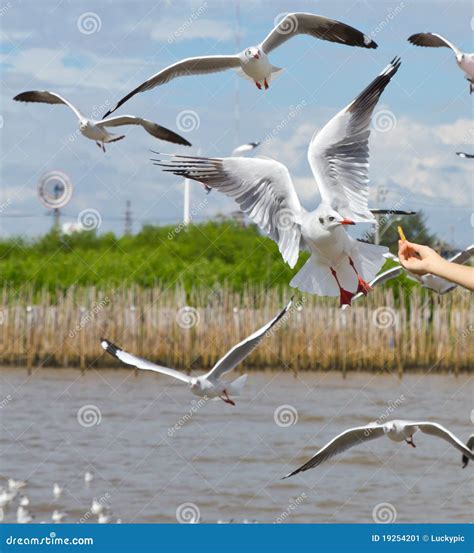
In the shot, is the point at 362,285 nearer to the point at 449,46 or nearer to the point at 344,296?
the point at 344,296

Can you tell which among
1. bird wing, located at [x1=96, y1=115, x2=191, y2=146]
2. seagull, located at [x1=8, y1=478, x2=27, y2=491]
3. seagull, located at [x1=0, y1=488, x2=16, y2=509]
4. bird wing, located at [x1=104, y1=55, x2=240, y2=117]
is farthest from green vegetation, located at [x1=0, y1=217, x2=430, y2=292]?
bird wing, located at [x1=104, y1=55, x2=240, y2=117]

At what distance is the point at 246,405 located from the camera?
1522 centimetres

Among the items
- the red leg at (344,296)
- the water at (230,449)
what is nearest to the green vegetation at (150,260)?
the water at (230,449)

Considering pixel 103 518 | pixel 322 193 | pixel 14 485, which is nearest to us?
pixel 322 193

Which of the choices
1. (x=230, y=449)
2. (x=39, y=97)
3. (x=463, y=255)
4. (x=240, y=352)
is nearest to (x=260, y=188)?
(x=240, y=352)

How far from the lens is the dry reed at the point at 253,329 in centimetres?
1444

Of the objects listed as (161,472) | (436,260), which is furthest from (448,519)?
(436,260)

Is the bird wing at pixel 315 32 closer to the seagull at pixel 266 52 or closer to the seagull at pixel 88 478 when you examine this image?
the seagull at pixel 266 52

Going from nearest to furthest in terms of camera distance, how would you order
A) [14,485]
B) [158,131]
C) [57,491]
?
1. [158,131]
2. [14,485]
3. [57,491]

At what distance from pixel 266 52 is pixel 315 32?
12.5 inches

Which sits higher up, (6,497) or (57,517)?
(6,497)

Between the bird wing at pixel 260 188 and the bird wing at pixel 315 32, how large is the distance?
1.34 metres

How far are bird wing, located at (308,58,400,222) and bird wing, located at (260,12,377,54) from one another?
46.1 inches

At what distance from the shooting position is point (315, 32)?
7.43 metres
